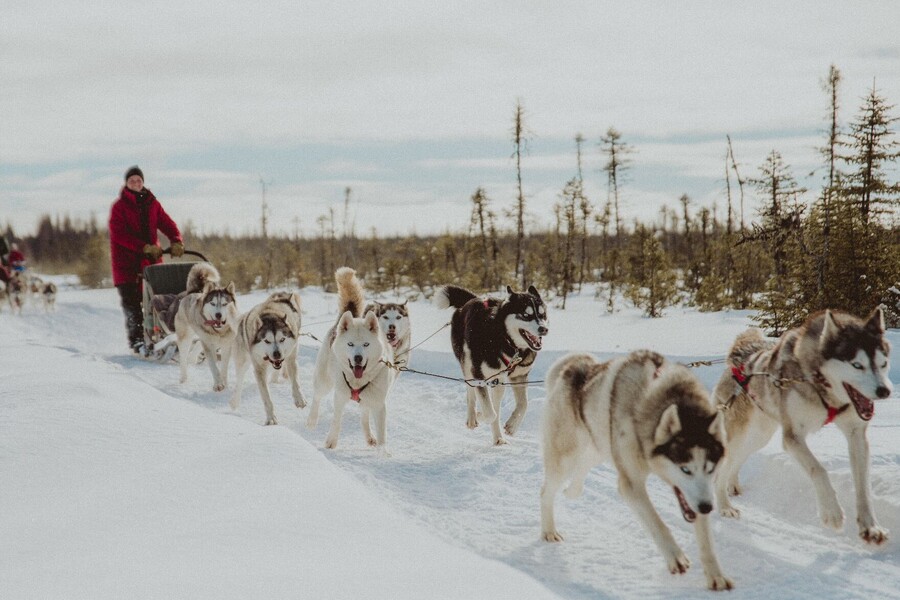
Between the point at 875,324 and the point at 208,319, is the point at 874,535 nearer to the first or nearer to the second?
the point at 875,324

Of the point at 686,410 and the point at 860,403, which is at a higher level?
the point at 686,410

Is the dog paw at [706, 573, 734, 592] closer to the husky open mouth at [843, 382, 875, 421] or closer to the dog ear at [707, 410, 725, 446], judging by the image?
the dog ear at [707, 410, 725, 446]

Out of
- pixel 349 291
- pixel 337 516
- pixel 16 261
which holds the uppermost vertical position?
pixel 16 261

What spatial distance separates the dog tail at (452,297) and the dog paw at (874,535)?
362cm

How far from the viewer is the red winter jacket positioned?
8.17 meters

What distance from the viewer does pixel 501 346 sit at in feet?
17.9

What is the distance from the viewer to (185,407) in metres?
5.00

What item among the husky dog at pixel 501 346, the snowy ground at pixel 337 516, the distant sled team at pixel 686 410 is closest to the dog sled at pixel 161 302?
the snowy ground at pixel 337 516

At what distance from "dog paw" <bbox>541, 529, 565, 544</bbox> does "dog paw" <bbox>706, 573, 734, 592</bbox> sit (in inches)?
30.5

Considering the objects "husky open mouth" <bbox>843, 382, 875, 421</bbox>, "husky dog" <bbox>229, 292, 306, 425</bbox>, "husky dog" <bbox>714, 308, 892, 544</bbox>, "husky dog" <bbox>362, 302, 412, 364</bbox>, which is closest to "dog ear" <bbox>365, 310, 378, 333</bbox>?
"husky dog" <bbox>229, 292, 306, 425</bbox>

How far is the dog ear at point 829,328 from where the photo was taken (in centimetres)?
339

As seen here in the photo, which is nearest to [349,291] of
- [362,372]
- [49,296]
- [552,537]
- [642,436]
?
[362,372]

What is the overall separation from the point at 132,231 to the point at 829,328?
7628 mm

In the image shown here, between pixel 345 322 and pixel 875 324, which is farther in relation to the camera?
pixel 345 322
